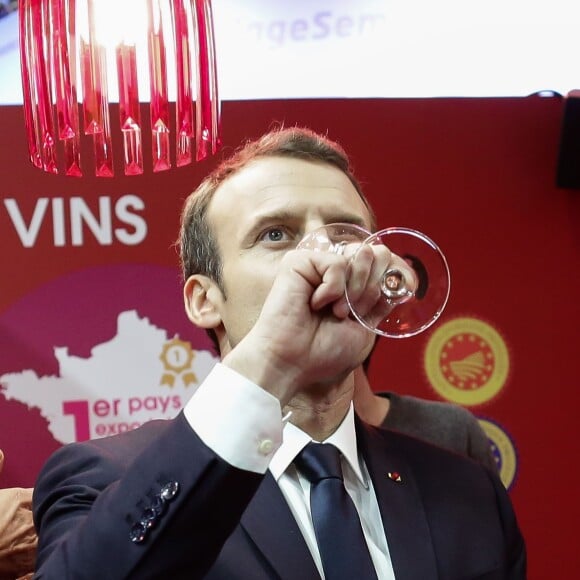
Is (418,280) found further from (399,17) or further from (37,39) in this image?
(399,17)

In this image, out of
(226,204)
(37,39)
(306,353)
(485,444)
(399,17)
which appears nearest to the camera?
(306,353)

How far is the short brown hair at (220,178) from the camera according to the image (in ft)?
5.16

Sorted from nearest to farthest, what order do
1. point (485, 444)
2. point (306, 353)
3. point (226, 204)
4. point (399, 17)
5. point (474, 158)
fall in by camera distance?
point (306, 353) < point (226, 204) < point (485, 444) < point (474, 158) < point (399, 17)

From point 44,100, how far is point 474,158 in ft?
4.99

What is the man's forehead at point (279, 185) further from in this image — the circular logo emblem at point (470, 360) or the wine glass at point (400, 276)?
the circular logo emblem at point (470, 360)

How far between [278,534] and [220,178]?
627 millimetres

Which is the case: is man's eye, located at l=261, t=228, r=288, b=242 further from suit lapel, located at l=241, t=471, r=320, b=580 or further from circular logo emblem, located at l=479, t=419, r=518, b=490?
circular logo emblem, located at l=479, t=419, r=518, b=490

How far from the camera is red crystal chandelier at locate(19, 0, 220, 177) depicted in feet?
4.37

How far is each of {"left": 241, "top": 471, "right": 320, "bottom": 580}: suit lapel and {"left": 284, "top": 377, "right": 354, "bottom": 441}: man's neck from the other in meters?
0.12

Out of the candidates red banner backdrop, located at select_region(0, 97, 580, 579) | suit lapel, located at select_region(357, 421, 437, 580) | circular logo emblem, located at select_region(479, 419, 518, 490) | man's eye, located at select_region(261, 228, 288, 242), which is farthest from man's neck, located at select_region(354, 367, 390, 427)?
man's eye, located at select_region(261, 228, 288, 242)

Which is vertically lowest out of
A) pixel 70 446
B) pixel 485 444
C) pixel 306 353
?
pixel 485 444

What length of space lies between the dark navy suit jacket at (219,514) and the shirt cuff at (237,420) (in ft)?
0.05

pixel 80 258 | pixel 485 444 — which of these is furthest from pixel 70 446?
pixel 485 444

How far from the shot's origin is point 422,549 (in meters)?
1.41
